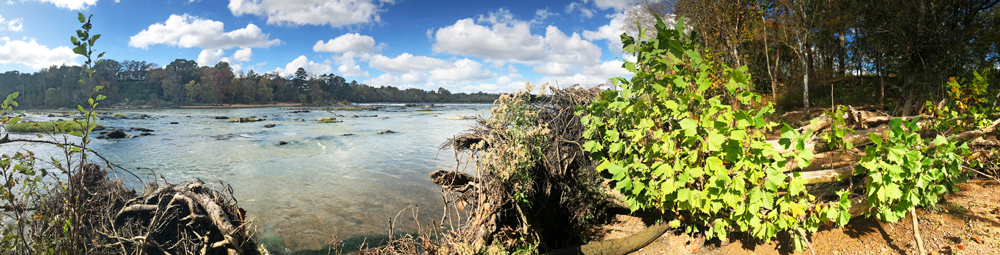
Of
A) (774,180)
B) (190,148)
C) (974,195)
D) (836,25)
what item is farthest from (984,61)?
(190,148)

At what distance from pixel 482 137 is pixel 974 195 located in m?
5.89

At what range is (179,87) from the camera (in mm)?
86562

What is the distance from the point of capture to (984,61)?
34.0 ft

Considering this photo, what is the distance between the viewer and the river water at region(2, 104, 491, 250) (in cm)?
820

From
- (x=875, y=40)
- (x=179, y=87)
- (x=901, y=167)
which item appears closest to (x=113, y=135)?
(x=901, y=167)

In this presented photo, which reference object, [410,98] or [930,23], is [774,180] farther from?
[410,98]

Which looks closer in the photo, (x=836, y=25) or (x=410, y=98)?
(x=836, y=25)

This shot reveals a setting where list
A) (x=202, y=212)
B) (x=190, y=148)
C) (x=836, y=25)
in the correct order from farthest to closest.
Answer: (x=190, y=148)
(x=836, y=25)
(x=202, y=212)

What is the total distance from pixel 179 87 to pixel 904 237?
109654mm

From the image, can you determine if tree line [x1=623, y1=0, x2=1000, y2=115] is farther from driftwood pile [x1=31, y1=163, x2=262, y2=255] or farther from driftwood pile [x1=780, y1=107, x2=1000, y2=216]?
driftwood pile [x1=31, y1=163, x2=262, y2=255]

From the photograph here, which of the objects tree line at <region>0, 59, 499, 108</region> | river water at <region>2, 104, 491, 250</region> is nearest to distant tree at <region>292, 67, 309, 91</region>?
tree line at <region>0, 59, 499, 108</region>

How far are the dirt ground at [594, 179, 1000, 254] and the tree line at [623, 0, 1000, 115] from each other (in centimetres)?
255

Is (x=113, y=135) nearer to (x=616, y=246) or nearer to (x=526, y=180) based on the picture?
(x=526, y=180)

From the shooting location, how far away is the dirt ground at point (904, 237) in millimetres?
3768
